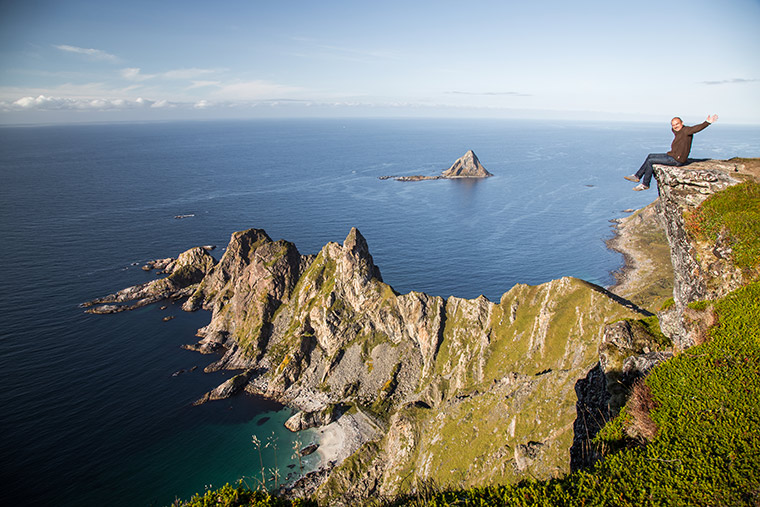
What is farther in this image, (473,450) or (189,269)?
(189,269)

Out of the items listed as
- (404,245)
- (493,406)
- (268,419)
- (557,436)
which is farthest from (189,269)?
(557,436)

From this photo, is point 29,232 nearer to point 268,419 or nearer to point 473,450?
point 268,419

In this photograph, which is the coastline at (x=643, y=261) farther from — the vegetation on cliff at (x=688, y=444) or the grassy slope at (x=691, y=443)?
the vegetation on cliff at (x=688, y=444)

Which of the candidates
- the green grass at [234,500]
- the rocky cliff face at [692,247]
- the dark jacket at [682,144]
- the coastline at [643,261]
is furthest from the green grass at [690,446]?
the coastline at [643,261]

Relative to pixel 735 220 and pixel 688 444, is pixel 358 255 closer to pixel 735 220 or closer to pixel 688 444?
pixel 735 220

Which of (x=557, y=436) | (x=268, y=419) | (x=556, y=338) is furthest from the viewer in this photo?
(x=268, y=419)

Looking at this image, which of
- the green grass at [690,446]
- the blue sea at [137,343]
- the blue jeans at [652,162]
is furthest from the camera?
the blue sea at [137,343]
